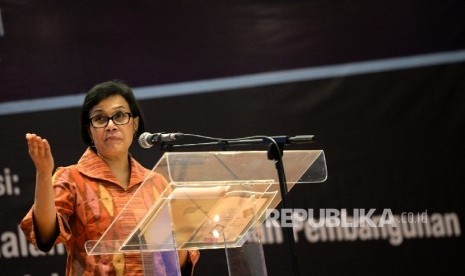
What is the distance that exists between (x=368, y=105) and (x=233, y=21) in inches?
34.8

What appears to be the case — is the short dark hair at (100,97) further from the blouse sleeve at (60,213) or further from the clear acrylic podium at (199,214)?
the clear acrylic podium at (199,214)

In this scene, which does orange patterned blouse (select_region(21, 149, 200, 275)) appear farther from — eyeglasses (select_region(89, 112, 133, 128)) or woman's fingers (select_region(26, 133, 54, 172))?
woman's fingers (select_region(26, 133, 54, 172))

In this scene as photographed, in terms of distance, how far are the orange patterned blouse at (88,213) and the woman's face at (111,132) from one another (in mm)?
58

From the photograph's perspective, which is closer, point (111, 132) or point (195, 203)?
point (195, 203)

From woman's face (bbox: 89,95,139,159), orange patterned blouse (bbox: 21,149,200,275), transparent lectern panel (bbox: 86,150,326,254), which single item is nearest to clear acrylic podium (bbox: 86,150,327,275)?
transparent lectern panel (bbox: 86,150,326,254)

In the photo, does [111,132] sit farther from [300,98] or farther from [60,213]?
[300,98]

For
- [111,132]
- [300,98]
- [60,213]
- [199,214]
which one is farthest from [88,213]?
[300,98]

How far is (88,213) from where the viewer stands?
9.55 feet

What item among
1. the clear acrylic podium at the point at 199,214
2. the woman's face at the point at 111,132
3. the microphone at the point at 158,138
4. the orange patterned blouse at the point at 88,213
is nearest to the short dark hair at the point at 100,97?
the woman's face at the point at 111,132

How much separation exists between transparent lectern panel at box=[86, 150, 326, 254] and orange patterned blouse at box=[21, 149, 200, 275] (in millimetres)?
307

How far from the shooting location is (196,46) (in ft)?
15.1

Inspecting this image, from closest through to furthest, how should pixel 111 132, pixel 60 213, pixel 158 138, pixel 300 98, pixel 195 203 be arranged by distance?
pixel 195 203 < pixel 158 138 < pixel 60 213 < pixel 111 132 < pixel 300 98

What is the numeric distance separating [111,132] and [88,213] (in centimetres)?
32

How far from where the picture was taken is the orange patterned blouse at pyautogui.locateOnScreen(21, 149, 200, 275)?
2.83m
